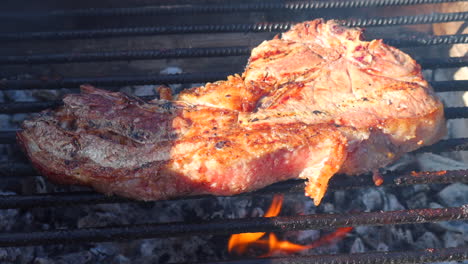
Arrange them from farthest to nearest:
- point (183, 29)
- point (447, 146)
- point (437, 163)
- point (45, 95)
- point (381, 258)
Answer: point (45, 95)
point (437, 163)
point (183, 29)
point (447, 146)
point (381, 258)


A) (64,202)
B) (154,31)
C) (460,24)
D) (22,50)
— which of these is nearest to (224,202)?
(64,202)

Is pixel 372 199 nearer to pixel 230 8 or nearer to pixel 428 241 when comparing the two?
pixel 428 241

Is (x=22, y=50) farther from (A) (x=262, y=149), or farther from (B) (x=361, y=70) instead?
(B) (x=361, y=70)

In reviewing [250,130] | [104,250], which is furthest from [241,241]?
[250,130]

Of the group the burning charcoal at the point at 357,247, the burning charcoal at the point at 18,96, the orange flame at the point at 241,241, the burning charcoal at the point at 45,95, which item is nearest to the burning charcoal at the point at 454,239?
the burning charcoal at the point at 357,247

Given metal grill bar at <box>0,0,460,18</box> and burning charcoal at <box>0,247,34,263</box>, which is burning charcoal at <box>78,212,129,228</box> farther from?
metal grill bar at <box>0,0,460,18</box>

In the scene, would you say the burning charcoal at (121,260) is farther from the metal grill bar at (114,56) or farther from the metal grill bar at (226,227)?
the metal grill bar at (114,56)
